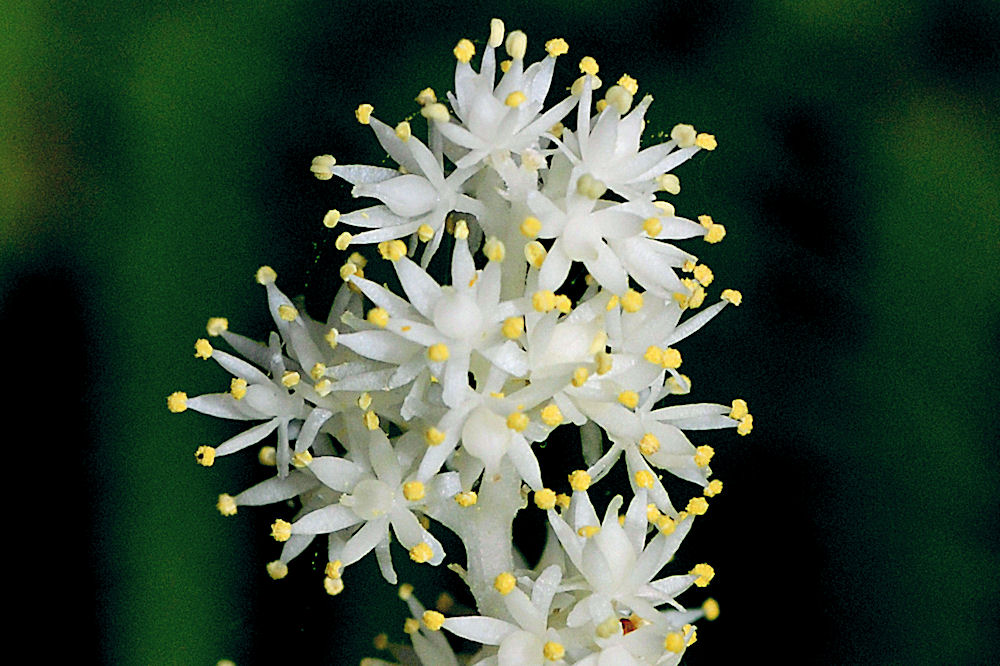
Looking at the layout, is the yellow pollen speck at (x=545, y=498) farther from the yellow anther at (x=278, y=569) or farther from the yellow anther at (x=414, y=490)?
the yellow anther at (x=278, y=569)

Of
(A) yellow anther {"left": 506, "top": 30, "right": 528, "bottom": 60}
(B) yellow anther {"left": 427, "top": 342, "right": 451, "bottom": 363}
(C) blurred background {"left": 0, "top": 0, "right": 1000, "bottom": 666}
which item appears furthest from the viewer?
(C) blurred background {"left": 0, "top": 0, "right": 1000, "bottom": 666}

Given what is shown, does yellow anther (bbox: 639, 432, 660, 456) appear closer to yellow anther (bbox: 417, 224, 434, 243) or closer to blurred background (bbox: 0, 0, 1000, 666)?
yellow anther (bbox: 417, 224, 434, 243)

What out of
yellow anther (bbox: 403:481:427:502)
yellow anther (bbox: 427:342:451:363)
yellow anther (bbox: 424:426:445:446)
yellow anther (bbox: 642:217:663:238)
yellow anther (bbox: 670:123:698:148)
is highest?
yellow anther (bbox: 670:123:698:148)

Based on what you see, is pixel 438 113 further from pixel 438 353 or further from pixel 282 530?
pixel 282 530

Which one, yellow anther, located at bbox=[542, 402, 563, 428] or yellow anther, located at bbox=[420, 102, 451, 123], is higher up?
yellow anther, located at bbox=[420, 102, 451, 123]

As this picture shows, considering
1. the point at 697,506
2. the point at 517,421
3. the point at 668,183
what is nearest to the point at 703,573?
the point at 697,506

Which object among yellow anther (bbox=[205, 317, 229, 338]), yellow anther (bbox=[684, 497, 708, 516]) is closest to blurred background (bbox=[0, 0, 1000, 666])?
yellow anther (bbox=[205, 317, 229, 338])

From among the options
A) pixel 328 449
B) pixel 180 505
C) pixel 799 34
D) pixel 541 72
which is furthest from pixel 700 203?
pixel 180 505

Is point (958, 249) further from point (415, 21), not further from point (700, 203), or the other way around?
point (415, 21)
